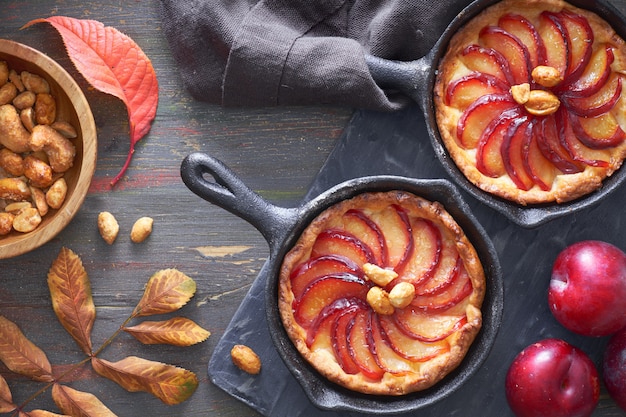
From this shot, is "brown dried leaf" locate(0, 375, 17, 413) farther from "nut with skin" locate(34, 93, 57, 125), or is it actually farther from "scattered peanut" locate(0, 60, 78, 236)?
"nut with skin" locate(34, 93, 57, 125)

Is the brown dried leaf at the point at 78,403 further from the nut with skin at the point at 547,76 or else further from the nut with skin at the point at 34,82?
the nut with skin at the point at 547,76

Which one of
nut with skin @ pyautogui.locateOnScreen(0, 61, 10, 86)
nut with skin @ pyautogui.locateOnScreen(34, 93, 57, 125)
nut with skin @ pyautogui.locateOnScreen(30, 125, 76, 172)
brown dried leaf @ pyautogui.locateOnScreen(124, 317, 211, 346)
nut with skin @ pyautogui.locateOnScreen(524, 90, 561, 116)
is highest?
nut with skin @ pyautogui.locateOnScreen(524, 90, 561, 116)

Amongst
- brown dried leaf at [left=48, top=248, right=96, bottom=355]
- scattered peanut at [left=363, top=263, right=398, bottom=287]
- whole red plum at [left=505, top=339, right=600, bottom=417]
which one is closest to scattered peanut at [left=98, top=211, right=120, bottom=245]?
brown dried leaf at [left=48, top=248, right=96, bottom=355]

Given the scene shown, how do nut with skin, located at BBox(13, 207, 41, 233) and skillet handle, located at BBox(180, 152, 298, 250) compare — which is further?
nut with skin, located at BBox(13, 207, 41, 233)

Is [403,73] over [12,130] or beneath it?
over

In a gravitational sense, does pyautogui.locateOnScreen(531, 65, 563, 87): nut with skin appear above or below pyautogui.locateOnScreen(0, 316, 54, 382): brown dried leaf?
above

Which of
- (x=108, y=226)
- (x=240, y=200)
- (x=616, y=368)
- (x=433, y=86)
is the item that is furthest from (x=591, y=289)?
(x=108, y=226)

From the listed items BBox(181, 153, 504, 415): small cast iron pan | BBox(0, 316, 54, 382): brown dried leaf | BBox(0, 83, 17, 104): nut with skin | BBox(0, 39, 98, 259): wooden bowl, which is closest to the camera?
BBox(181, 153, 504, 415): small cast iron pan

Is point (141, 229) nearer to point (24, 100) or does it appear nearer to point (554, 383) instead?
point (24, 100)
